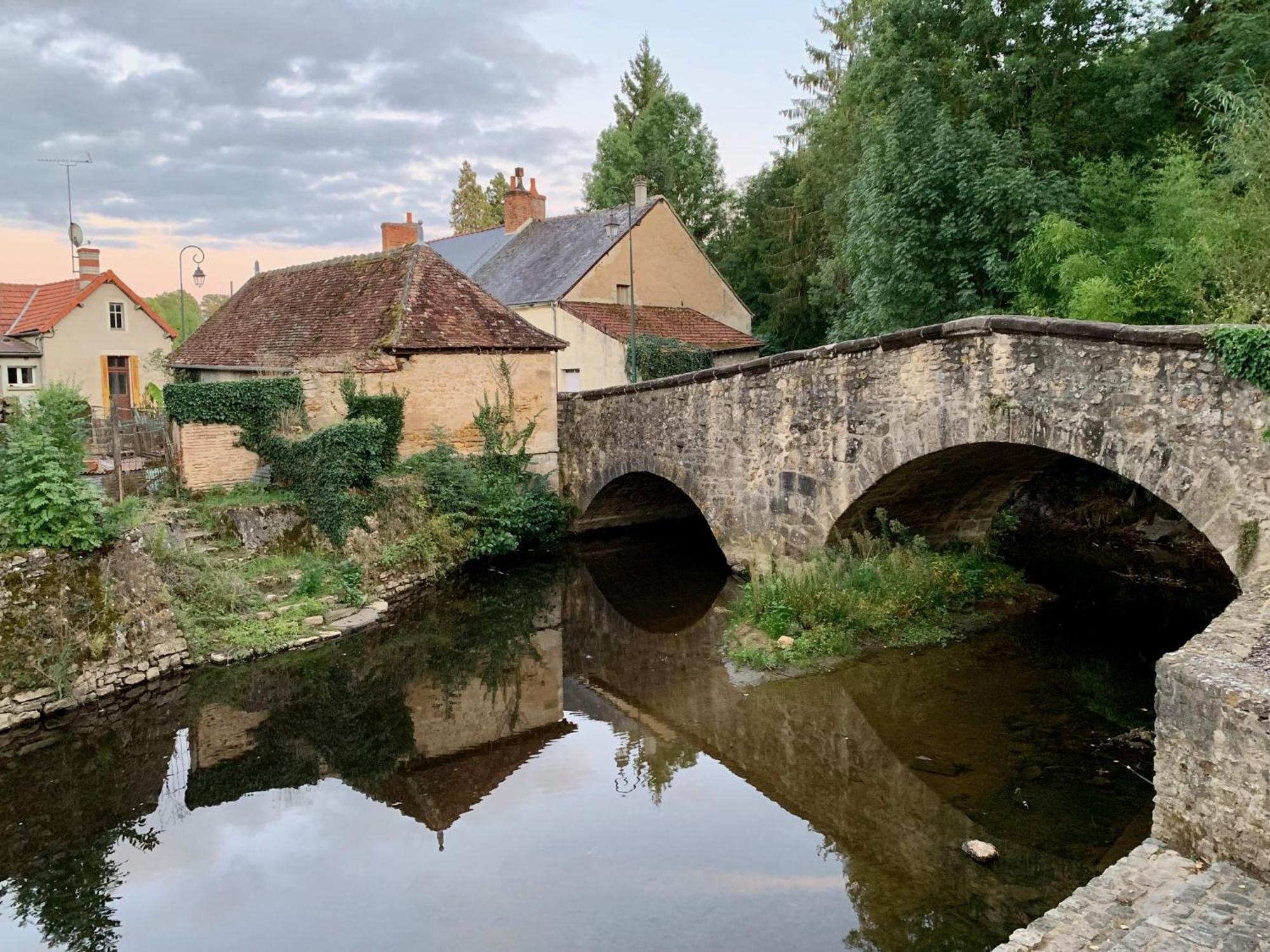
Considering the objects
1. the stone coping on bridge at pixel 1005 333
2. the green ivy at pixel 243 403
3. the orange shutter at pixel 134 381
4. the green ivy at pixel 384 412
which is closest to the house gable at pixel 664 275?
the green ivy at pixel 384 412

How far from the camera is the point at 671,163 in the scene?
32.1 meters

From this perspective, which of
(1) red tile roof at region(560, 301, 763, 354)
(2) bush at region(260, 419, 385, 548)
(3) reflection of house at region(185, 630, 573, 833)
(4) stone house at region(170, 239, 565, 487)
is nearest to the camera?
(3) reflection of house at region(185, 630, 573, 833)

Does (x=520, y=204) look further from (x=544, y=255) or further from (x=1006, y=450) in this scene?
(x=1006, y=450)

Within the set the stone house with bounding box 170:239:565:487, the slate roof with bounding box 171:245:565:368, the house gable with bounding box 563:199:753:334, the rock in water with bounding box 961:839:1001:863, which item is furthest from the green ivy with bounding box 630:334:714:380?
the rock in water with bounding box 961:839:1001:863

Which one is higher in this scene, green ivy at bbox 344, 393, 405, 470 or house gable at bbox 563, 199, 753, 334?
house gable at bbox 563, 199, 753, 334

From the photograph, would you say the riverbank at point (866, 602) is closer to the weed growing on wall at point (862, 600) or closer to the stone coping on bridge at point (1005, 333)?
the weed growing on wall at point (862, 600)

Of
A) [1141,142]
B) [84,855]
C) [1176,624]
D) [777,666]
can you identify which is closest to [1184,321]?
[1176,624]

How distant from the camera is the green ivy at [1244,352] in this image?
22.5 feet

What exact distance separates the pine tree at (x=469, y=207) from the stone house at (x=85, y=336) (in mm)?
19665

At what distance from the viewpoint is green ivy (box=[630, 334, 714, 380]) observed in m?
20.8

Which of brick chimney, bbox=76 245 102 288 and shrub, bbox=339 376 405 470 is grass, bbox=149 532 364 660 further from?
brick chimney, bbox=76 245 102 288

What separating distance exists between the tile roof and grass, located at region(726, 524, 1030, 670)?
2223 centimetres

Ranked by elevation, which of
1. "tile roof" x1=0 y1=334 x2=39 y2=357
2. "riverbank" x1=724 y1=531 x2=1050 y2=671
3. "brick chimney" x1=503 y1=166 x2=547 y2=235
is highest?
"brick chimney" x1=503 y1=166 x2=547 y2=235

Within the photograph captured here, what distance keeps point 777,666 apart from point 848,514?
258cm
